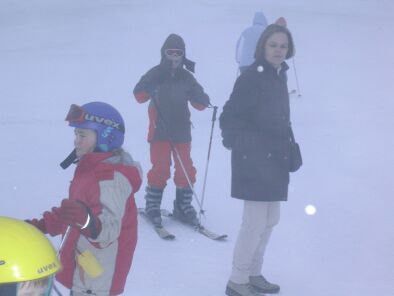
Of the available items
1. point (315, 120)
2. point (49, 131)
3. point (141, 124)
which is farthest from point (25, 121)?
point (315, 120)

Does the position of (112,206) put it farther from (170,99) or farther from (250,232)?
(170,99)

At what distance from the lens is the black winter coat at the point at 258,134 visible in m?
4.16

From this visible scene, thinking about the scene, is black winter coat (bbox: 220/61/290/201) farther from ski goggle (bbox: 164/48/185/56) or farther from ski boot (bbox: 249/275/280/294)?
ski goggle (bbox: 164/48/185/56)

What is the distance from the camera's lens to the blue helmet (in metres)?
2.97

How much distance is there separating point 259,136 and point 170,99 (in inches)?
64.5

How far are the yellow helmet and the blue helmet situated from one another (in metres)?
0.65

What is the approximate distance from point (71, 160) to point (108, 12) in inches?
879

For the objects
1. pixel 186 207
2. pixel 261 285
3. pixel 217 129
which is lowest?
pixel 261 285

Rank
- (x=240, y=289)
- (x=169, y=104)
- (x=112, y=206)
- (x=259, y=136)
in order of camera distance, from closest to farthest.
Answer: (x=112, y=206) → (x=259, y=136) → (x=240, y=289) → (x=169, y=104)

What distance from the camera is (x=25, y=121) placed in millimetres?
10336

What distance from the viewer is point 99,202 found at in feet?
9.15

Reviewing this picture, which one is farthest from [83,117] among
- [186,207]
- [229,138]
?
[186,207]

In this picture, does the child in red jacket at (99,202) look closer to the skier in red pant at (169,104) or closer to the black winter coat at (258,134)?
the black winter coat at (258,134)

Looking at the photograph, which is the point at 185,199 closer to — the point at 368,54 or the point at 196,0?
the point at 368,54
